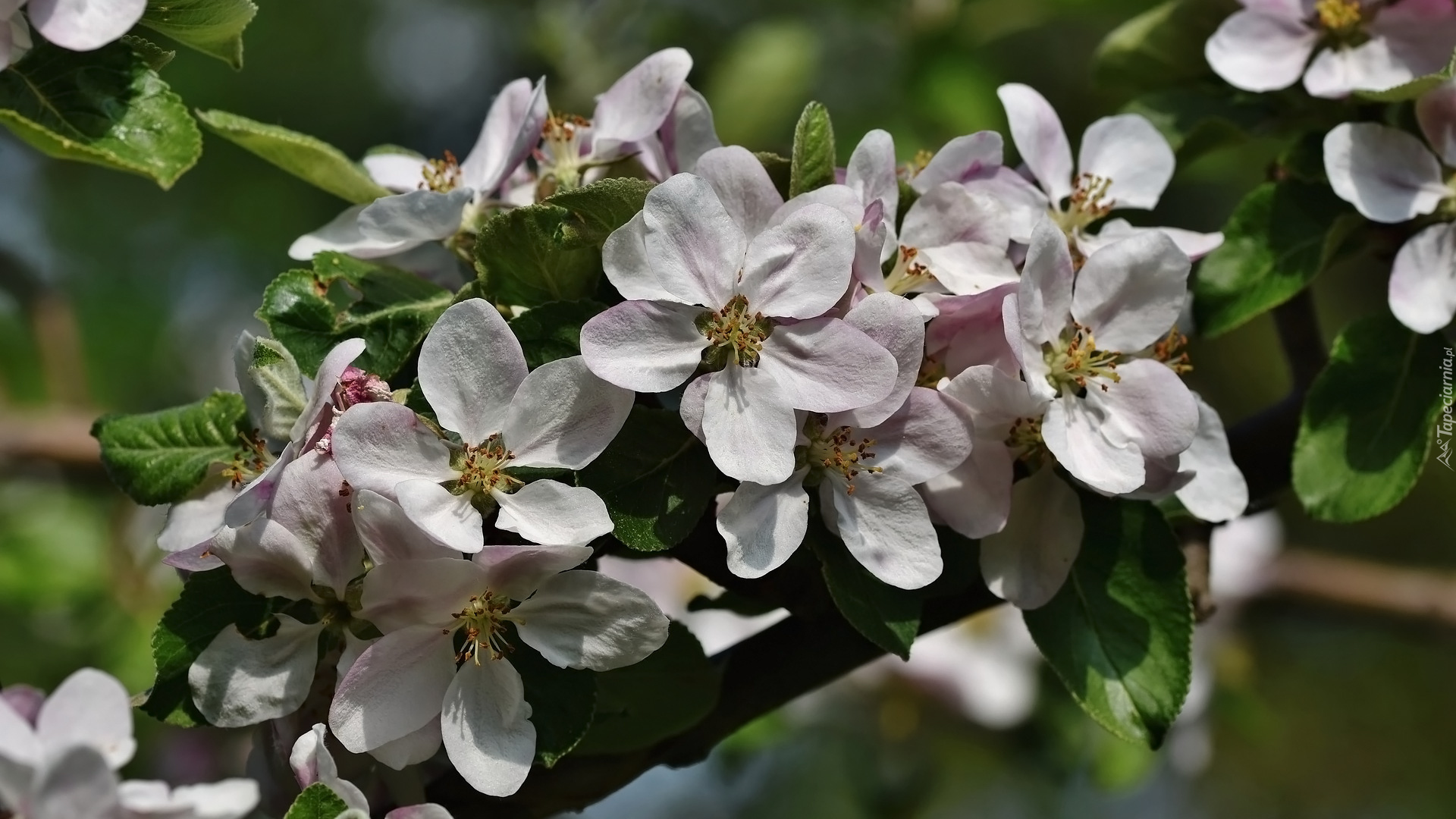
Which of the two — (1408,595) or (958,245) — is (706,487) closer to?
(958,245)

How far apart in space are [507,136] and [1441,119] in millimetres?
699

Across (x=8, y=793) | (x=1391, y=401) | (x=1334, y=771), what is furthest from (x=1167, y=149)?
(x=1334, y=771)

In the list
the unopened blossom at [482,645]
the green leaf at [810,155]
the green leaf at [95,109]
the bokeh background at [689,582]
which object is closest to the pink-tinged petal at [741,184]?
the green leaf at [810,155]

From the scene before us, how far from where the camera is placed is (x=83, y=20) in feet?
2.81

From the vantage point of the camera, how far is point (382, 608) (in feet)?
2.49

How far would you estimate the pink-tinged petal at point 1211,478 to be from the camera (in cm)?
92

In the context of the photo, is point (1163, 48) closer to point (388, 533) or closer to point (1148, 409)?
point (1148, 409)

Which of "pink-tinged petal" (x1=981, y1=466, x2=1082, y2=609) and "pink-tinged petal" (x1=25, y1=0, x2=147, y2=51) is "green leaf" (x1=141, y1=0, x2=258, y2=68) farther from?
"pink-tinged petal" (x1=981, y1=466, x2=1082, y2=609)

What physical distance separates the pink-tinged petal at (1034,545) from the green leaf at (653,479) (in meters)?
0.20

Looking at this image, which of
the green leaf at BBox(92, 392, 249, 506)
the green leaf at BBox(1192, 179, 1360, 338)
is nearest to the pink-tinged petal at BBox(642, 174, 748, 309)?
the green leaf at BBox(92, 392, 249, 506)

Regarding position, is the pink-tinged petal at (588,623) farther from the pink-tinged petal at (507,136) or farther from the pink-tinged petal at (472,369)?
the pink-tinged petal at (507,136)

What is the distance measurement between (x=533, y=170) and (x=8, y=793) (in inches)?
21.7

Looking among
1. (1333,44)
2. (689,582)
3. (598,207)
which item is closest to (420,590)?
(598,207)

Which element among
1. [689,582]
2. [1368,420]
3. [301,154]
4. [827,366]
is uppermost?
[301,154]
